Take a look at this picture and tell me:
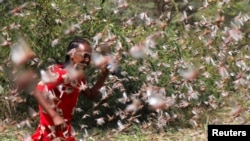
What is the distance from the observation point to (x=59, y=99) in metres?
3.62

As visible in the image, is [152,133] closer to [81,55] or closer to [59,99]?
[59,99]

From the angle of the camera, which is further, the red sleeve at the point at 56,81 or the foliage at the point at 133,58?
the foliage at the point at 133,58

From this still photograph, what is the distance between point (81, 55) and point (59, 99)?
0.34 m

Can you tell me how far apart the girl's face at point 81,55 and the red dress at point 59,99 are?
0.10m

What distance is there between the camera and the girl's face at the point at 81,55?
11.4 feet

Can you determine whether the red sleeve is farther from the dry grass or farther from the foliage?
the dry grass

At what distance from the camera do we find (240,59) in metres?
7.68

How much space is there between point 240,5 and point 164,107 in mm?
6156

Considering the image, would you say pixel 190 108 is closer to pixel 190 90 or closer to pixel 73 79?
pixel 190 90

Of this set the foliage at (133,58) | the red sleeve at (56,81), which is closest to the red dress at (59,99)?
the red sleeve at (56,81)

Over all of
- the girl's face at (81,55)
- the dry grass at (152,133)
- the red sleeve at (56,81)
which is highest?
the girl's face at (81,55)

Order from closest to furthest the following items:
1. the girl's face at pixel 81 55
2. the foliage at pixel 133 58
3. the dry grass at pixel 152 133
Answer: the girl's face at pixel 81 55 < the dry grass at pixel 152 133 < the foliage at pixel 133 58

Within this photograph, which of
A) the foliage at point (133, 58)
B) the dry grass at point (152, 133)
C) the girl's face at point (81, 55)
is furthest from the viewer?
the foliage at point (133, 58)

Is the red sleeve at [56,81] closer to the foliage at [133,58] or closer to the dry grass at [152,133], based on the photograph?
the foliage at [133,58]
